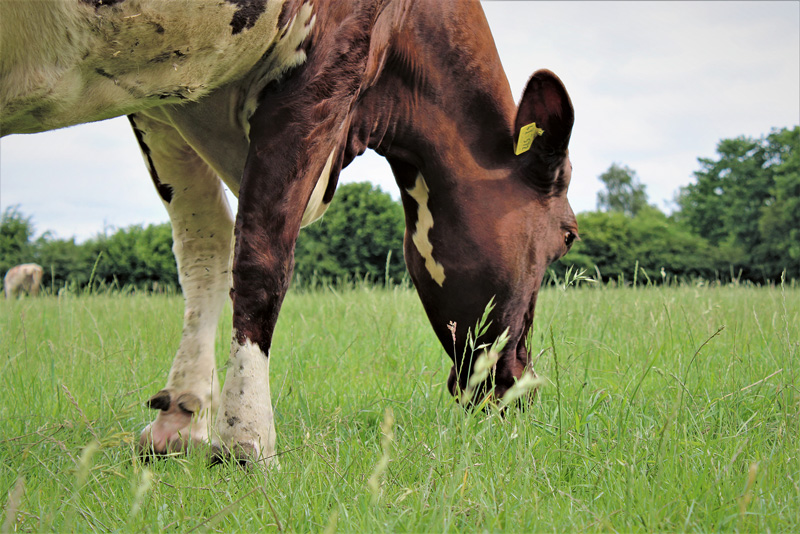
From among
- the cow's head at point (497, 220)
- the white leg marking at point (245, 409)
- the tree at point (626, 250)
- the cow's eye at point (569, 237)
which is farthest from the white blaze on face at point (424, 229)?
the tree at point (626, 250)

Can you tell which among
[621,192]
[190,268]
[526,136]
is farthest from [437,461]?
[621,192]

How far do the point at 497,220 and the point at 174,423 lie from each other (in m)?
1.53

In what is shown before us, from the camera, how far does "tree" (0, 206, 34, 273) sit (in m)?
17.5

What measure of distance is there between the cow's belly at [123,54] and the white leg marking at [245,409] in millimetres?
797

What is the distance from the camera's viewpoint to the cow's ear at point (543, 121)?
233cm

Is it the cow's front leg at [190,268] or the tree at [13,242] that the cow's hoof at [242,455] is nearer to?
the cow's front leg at [190,268]

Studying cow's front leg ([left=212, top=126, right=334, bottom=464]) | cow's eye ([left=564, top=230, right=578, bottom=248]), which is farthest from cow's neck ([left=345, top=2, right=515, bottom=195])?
cow's front leg ([left=212, top=126, right=334, bottom=464])

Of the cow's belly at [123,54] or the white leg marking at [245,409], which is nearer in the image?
the cow's belly at [123,54]

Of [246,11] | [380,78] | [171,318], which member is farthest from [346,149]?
[171,318]

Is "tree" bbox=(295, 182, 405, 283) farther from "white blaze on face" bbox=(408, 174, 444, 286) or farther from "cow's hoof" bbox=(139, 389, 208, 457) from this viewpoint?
"cow's hoof" bbox=(139, 389, 208, 457)

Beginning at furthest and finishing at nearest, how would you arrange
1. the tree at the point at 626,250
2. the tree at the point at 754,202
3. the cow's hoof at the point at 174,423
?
the tree at the point at 754,202 → the tree at the point at 626,250 → the cow's hoof at the point at 174,423

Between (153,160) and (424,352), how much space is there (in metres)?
2.22

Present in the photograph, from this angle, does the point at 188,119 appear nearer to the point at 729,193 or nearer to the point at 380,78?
the point at 380,78

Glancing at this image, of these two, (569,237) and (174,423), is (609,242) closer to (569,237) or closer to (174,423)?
(569,237)
